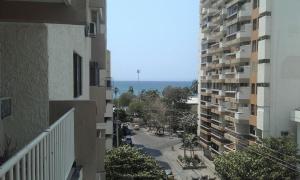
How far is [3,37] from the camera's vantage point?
4973 mm

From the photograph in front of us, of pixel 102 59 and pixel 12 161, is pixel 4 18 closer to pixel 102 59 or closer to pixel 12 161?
pixel 12 161

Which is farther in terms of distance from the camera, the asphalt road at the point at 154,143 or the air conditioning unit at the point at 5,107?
the asphalt road at the point at 154,143

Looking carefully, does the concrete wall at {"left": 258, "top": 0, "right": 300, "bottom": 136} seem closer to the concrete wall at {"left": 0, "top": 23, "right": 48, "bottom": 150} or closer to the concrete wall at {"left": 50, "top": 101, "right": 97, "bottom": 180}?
the concrete wall at {"left": 50, "top": 101, "right": 97, "bottom": 180}

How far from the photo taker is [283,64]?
3119cm

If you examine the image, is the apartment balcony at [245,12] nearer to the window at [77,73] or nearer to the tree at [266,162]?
the tree at [266,162]

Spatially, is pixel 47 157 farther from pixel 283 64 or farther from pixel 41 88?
pixel 283 64

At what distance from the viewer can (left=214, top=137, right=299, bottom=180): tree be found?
85.6 feet

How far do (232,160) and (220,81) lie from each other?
16.2 meters

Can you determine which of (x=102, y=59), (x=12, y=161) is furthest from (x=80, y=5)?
(x=102, y=59)

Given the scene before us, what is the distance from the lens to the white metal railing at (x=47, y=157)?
2409 millimetres

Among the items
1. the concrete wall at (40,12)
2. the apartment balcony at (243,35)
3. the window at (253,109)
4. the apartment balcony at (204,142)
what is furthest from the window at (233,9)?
the concrete wall at (40,12)

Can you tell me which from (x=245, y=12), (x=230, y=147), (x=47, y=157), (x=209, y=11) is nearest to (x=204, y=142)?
(x=230, y=147)

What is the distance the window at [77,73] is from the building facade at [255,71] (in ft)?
80.4

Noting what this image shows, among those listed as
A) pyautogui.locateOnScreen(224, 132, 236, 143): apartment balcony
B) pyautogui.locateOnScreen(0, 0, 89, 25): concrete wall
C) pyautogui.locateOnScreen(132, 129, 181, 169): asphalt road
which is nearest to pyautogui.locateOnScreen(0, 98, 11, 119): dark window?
pyautogui.locateOnScreen(0, 0, 89, 25): concrete wall
